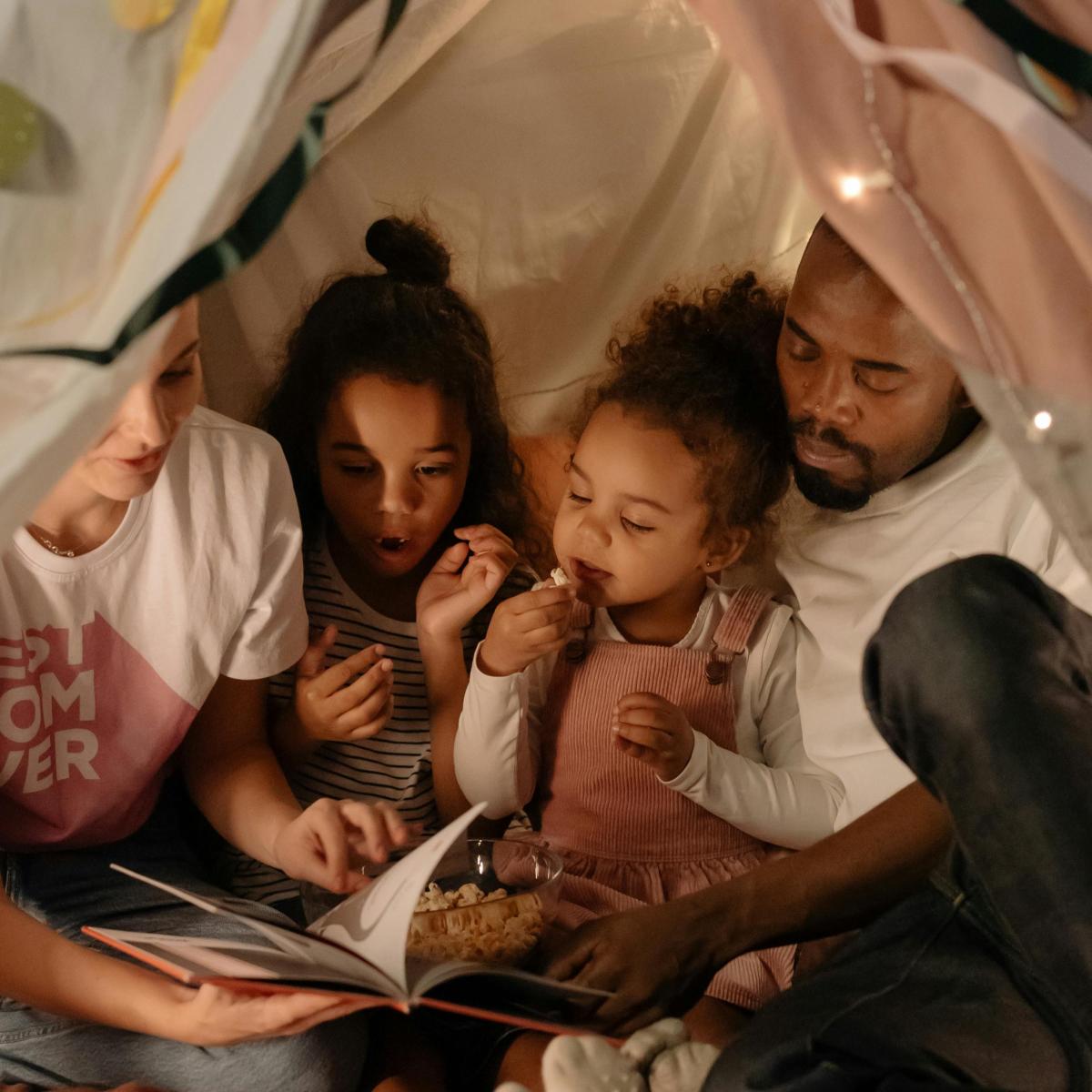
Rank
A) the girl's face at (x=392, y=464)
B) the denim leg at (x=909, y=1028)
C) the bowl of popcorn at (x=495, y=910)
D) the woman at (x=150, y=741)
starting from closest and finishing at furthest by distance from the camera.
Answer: the denim leg at (x=909, y=1028)
the woman at (x=150, y=741)
the bowl of popcorn at (x=495, y=910)
the girl's face at (x=392, y=464)

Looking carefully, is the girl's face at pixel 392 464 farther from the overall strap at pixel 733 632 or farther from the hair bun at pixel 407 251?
the overall strap at pixel 733 632

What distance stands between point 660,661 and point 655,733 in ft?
0.44

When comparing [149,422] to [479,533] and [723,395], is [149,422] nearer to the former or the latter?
[479,533]

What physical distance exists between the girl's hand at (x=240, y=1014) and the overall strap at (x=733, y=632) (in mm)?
544

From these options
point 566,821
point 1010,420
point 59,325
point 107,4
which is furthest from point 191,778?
point 1010,420

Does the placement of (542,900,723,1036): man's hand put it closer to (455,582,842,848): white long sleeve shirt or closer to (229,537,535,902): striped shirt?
(455,582,842,848): white long sleeve shirt

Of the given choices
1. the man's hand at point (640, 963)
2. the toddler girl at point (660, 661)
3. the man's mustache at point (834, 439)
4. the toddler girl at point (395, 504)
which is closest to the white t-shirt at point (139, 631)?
the toddler girl at point (395, 504)

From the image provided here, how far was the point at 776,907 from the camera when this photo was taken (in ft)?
3.40

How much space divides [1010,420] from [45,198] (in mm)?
537

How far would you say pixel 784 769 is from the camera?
4.00 ft

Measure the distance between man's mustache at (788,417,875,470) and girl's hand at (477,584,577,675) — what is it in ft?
0.88

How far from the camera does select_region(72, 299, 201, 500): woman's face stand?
0.84 meters

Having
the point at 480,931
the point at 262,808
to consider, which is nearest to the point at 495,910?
the point at 480,931

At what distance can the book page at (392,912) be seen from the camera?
0.77m
